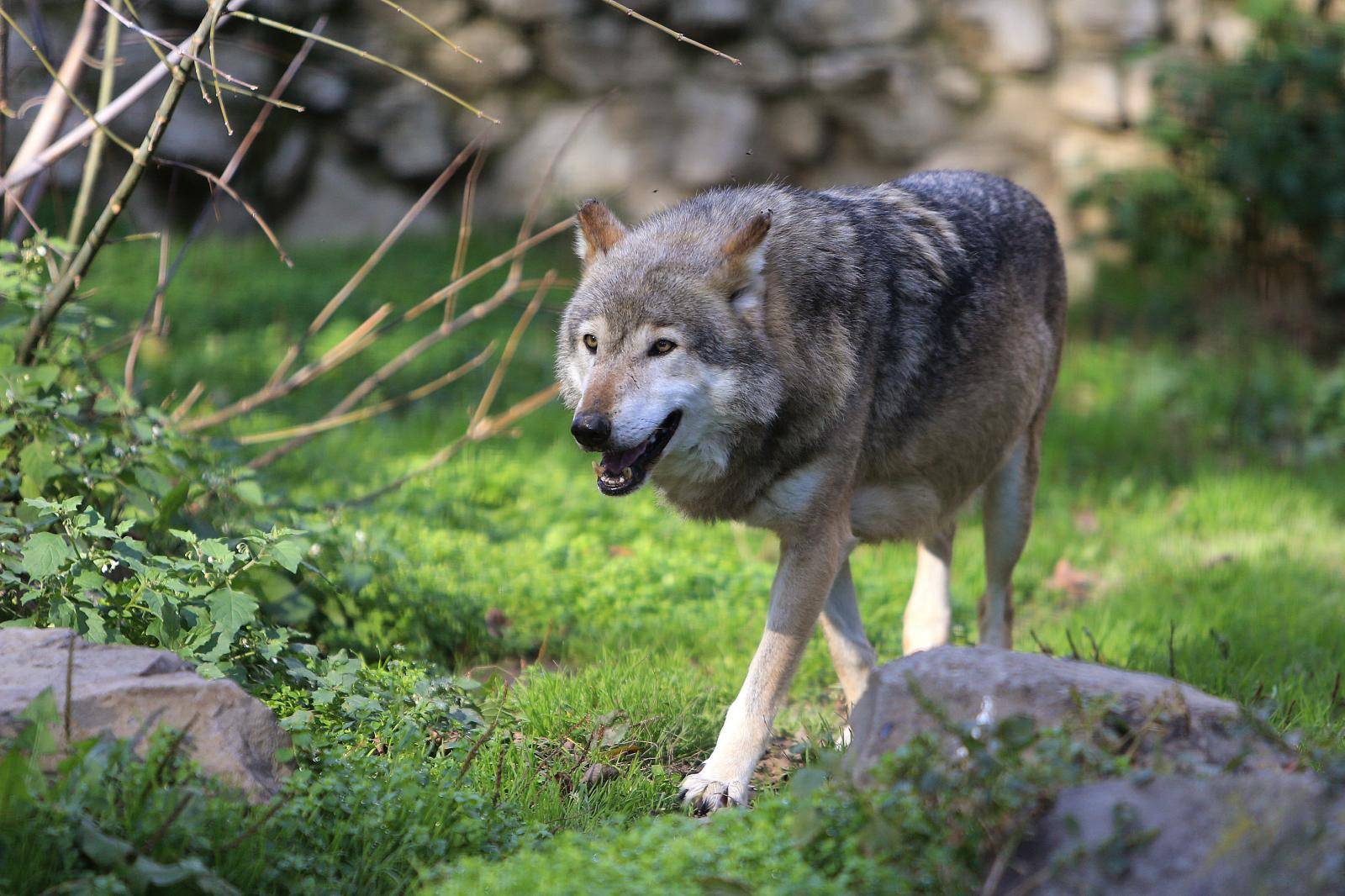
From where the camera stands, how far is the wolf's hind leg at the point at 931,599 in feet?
16.2

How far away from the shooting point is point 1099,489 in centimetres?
733

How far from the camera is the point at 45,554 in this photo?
11.5ft

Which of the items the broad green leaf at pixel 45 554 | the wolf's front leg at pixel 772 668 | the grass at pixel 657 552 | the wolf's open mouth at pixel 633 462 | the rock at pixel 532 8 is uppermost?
the rock at pixel 532 8

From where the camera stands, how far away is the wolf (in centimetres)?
382

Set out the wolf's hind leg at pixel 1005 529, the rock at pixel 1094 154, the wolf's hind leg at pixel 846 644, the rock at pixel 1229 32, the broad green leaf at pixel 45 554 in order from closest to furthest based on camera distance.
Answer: the broad green leaf at pixel 45 554, the wolf's hind leg at pixel 846 644, the wolf's hind leg at pixel 1005 529, the rock at pixel 1229 32, the rock at pixel 1094 154

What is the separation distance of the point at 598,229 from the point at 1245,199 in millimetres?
6422

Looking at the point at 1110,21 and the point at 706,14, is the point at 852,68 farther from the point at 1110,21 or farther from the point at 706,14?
the point at 1110,21

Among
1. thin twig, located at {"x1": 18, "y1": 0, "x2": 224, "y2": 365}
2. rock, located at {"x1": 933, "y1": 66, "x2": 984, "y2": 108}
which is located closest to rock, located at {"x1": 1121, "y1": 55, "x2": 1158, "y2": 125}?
rock, located at {"x1": 933, "y1": 66, "x2": 984, "y2": 108}

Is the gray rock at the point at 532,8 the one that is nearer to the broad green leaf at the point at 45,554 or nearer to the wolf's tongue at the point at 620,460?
the wolf's tongue at the point at 620,460

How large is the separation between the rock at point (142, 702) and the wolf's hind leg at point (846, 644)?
6.65ft

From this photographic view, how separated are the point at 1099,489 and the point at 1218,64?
391cm

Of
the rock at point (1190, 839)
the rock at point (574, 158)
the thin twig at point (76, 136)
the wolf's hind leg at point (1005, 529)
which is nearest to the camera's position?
the rock at point (1190, 839)

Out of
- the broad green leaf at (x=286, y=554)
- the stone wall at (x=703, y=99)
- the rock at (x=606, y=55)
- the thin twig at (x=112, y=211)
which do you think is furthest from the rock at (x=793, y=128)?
the broad green leaf at (x=286, y=554)

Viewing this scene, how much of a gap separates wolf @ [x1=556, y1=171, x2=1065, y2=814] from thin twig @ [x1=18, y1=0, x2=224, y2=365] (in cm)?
131
